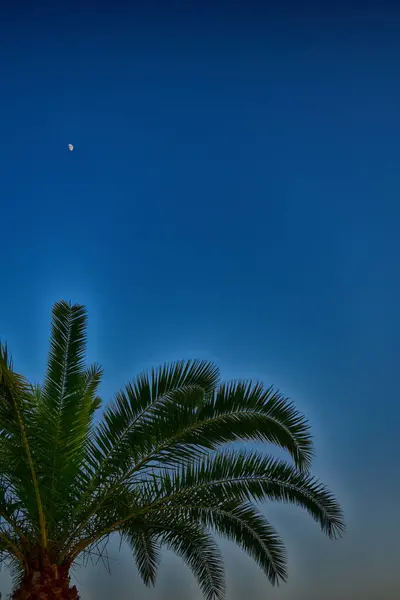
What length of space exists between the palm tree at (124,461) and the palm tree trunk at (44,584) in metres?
0.02

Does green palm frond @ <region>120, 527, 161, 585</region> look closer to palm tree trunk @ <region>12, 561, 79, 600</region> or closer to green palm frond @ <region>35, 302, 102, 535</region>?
palm tree trunk @ <region>12, 561, 79, 600</region>

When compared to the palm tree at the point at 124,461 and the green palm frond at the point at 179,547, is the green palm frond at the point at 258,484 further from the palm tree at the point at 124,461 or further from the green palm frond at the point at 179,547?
the green palm frond at the point at 179,547

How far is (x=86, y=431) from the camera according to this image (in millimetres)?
11320

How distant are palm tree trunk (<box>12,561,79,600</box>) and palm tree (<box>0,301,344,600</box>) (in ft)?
0.05

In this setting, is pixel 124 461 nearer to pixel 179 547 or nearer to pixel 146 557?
pixel 179 547

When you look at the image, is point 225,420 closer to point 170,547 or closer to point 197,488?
point 197,488

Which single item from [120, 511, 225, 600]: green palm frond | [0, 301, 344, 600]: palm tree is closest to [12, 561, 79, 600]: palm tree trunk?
[0, 301, 344, 600]: palm tree

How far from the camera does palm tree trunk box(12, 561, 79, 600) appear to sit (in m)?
10.7

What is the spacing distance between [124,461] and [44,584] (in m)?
2.23

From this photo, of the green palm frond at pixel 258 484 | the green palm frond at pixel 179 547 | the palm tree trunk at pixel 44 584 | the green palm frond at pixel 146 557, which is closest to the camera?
the palm tree trunk at pixel 44 584

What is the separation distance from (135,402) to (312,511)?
12.5ft

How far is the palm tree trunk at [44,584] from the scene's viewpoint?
10.7m

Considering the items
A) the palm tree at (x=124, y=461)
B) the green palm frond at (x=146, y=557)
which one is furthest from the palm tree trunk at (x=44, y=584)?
the green palm frond at (x=146, y=557)

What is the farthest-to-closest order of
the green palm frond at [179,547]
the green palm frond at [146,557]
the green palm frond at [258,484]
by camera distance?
the green palm frond at [146,557] → the green palm frond at [179,547] → the green palm frond at [258,484]
